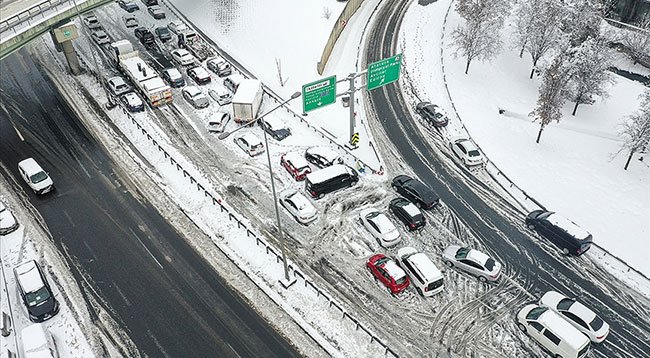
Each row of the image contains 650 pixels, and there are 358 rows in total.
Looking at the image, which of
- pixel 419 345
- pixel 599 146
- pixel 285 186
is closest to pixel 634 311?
pixel 419 345

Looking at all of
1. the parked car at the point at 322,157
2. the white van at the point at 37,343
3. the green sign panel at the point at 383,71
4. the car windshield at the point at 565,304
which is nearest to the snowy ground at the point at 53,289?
the white van at the point at 37,343

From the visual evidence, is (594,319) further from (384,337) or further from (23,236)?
(23,236)

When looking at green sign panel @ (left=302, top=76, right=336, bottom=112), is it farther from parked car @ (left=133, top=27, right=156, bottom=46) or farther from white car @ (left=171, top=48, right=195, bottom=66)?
parked car @ (left=133, top=27, right=156, bottom=46)

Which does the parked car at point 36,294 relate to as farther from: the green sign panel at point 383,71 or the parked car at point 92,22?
the parked car at point 92,22

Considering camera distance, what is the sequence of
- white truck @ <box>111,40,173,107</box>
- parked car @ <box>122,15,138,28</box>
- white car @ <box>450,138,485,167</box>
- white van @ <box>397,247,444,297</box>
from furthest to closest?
parked car @ <box>122,15,138,28</box>, white truck @ <box>111,40,173,107</box>, white car @ <box>450,138,485,167</box>, white van @ <box>397,247,444,297</box>

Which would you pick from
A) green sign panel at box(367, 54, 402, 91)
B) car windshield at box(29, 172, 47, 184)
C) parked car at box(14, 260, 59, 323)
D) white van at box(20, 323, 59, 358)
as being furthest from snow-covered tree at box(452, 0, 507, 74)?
white van at box(20, 323, 59, 358)

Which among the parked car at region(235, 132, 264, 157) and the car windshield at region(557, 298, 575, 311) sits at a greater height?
the parked car at region(235, 132, 264, 157)

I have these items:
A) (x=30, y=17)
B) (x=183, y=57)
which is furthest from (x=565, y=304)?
(x=30, y=17)
